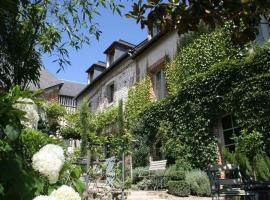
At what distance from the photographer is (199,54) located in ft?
33.2

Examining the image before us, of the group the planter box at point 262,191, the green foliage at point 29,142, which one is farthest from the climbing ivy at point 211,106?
the green foliage at point 29,142

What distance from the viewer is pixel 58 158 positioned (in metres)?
1.30

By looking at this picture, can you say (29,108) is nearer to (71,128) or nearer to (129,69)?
(129,69)

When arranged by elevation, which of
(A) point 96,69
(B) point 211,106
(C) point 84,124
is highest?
(A) point 96,69

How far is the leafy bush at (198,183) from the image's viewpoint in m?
7.80

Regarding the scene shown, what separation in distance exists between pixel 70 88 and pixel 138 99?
1450 cm

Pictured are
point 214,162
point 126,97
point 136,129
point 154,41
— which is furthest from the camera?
point 126,97

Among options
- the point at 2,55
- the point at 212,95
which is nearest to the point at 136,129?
the point at 212,95

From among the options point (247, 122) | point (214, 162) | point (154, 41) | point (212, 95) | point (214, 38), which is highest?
point (154, 41)

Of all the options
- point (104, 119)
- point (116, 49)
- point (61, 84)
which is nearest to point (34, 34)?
point (104, 119)

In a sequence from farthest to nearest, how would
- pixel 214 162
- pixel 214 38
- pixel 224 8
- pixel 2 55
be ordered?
pixel 214 38
pixel 214 162
pixel 2 55
pixel 224 8

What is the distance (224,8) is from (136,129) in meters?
10.2

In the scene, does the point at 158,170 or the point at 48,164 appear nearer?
the point at 48,164

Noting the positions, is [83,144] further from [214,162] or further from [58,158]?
[58,158]
